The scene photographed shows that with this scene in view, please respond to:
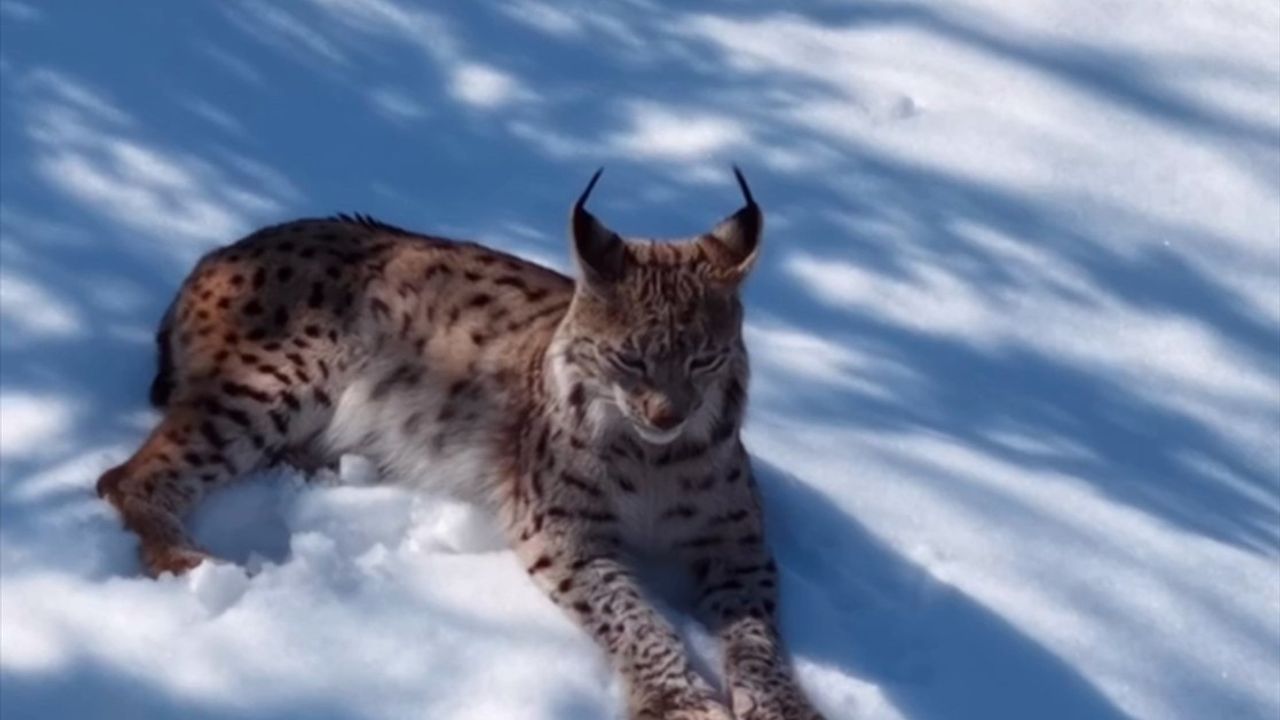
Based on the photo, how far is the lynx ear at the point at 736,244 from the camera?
492 cm

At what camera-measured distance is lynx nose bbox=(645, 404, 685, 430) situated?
480 centimetres

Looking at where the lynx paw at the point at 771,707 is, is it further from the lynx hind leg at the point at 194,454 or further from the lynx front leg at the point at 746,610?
the lynx hind leg at the point at 194,454

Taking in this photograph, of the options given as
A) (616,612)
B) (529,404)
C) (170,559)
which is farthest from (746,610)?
(170,559)

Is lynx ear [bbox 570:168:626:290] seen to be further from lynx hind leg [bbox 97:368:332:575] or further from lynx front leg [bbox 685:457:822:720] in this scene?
lynx hind leg [bbox 97:368:332:575]

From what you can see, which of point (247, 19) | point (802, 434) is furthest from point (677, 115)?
point (802, 434)

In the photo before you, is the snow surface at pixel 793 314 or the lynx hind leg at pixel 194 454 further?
the lynx hind leg at pixel 194 454

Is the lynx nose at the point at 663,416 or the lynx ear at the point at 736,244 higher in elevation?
the lynx ear at the point at 736,244

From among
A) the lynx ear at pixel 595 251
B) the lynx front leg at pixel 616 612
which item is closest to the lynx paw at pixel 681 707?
the lynx front leg at pixel 616 612

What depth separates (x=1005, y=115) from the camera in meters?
7.52

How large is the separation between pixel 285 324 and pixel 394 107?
5.49 ft

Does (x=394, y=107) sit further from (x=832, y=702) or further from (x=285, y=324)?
(x=832, y=702)

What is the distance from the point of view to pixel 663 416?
189 inches

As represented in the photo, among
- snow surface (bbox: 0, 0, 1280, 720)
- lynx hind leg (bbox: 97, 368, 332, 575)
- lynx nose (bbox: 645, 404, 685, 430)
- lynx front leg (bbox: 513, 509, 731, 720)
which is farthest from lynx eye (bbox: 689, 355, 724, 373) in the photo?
lynx hind leg (bbox: 97, 368, 332, 575)

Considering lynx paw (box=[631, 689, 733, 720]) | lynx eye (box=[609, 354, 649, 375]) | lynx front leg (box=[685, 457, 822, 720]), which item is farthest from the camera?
lynx eye (box=[609, 354, 649, 375])
